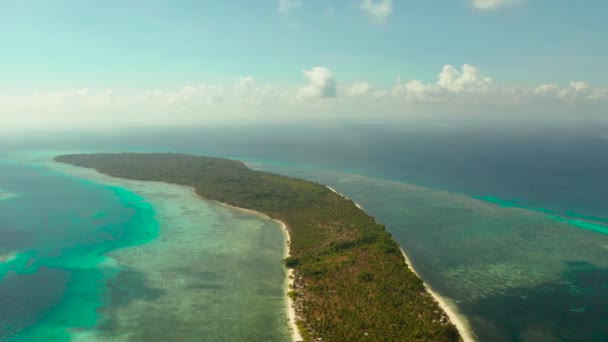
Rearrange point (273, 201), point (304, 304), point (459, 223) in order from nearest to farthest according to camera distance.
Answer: point (304, 304) → point (459, 223) → point (273, 201)

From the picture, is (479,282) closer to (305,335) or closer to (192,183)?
(305,335)

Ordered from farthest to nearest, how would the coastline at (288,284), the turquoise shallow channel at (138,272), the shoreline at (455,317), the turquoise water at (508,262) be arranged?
the turquoise water at (508,262) < the turquoise shallow channel at (138,272) < the shoreline at (455,317) < the coastline at (288,284)

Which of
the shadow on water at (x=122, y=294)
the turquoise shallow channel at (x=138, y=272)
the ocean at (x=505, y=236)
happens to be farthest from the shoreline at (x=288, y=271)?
the ocean at (x=505, y=236)

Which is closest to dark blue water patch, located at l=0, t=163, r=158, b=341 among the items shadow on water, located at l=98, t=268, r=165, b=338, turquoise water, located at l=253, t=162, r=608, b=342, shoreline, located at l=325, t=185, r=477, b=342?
shadow on water, located at l=98, t=268, r=165, b=338

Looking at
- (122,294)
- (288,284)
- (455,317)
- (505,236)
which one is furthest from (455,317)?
(122,294)

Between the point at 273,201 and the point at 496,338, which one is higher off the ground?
the point at 273,201

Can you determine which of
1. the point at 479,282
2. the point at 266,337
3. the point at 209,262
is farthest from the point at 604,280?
the point at 209,262

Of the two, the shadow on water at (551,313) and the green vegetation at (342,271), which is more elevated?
the green vegetation at (342,271)

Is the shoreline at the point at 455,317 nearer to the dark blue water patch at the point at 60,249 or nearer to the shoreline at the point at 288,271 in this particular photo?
the shoreline at the point at 288,271
